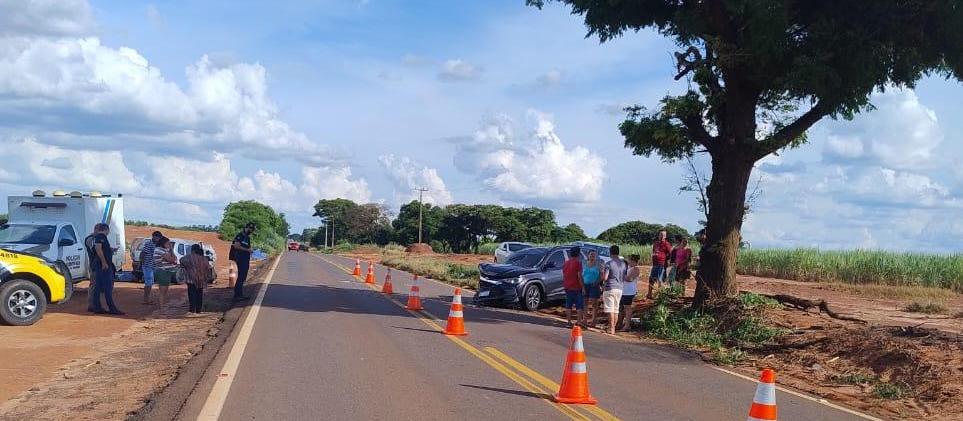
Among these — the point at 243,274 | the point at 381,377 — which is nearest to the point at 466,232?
the point at 243,274

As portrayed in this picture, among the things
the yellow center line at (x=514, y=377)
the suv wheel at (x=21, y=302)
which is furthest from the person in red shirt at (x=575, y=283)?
the suv wheel at (x=21, y=302)

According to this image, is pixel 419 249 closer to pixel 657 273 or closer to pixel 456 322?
pixel 657 273

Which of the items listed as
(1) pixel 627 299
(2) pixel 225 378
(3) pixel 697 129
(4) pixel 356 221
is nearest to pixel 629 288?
(1) pixel 627 299

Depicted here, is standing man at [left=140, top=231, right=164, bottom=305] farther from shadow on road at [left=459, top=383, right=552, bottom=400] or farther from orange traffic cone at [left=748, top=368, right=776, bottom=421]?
orange traffic cone at [left=748, top=368, right=776, bottom=421]

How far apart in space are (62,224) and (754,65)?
15402 millimetres

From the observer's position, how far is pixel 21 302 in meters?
14.4

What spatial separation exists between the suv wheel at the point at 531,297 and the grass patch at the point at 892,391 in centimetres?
1038

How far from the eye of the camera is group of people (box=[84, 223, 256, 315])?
16.4 meters

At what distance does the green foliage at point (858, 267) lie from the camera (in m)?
32.2

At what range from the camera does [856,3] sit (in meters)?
15.0

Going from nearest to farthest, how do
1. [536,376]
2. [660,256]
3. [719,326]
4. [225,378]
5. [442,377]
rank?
[225,378] < [442,377] < [536,376] < [719,326] < [660,256]

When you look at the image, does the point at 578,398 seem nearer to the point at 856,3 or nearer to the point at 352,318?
the point at 352,318

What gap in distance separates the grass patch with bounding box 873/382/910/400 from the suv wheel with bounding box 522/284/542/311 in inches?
408

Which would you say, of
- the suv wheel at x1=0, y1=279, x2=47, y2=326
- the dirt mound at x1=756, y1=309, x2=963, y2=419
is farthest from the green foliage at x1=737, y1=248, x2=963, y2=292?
the suv wheel at x1=0, y1=279, x2=47, y2=326
